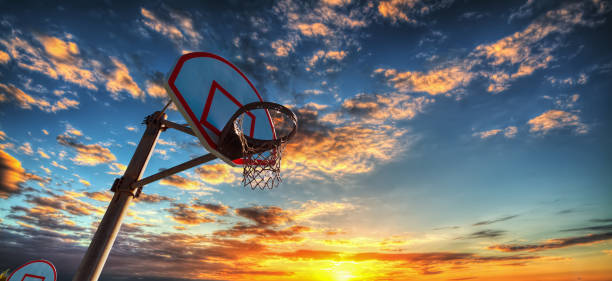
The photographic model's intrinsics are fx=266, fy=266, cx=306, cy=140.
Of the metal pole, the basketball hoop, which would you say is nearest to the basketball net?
the basketball hoop

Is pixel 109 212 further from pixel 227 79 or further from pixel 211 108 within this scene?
pixel 227 79

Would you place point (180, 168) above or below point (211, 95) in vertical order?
below

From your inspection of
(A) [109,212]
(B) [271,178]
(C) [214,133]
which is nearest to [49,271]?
(A) [109,212]

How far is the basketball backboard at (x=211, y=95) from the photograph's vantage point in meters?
5.32

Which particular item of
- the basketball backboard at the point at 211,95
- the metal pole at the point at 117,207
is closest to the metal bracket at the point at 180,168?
the basketball backboard at the point at 211,95

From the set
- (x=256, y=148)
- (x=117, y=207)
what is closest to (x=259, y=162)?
(x=256, y=148)

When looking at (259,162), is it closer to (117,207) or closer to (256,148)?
(256,148)

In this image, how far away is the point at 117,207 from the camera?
5457 mm

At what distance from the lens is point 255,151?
6.08m

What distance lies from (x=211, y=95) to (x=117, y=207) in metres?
3.07

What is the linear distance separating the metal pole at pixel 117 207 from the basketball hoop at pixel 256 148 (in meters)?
1.84

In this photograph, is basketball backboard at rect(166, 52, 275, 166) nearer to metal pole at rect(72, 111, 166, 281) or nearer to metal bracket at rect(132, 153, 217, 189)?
metal bracket at rect(132, 153, 217, 189)

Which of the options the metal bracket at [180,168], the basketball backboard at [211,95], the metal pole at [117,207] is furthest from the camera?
the metal bracket at [180,168]

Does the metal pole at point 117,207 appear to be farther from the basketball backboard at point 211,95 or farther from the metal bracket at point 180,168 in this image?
the basketball backboard at point 211,95
